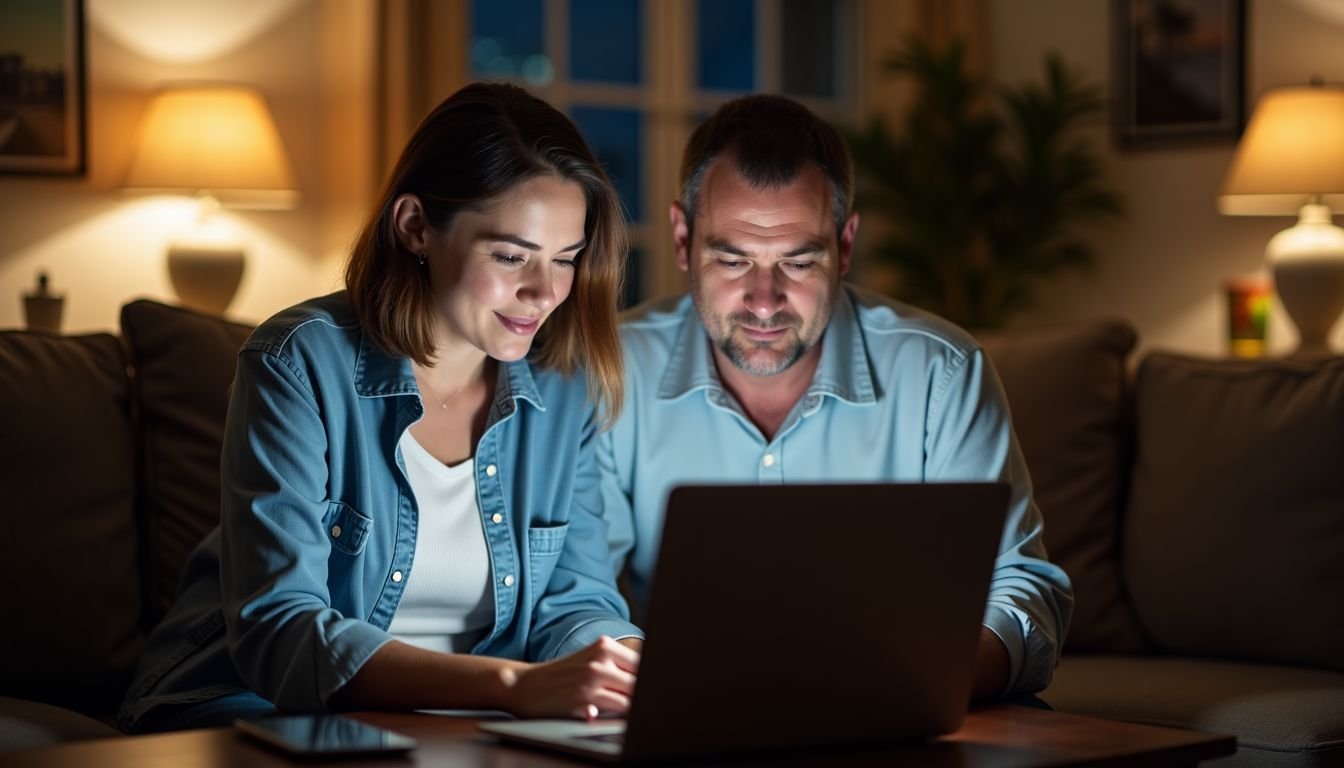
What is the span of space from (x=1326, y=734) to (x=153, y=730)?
1494 millimetres

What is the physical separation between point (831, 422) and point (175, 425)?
97 cm

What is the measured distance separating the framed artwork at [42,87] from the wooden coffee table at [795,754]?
308 cm

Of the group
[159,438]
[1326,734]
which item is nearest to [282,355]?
[159,438]

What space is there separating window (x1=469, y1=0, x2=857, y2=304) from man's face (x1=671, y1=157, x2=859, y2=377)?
9.18ft

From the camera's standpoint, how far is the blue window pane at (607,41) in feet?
16.7

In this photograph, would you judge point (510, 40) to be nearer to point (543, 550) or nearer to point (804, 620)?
point (543, 550)

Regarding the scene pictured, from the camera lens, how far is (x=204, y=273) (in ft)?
12.9

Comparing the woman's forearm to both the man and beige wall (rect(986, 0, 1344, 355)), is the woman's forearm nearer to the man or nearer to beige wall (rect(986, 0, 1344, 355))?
the man

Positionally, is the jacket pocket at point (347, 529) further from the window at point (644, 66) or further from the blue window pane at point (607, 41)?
the blue window pane at point (607, 41)

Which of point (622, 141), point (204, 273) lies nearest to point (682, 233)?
→ point (204, 273)

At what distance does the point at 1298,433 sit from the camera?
253cm

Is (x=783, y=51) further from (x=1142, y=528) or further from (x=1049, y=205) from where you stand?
(x=1142, y=528)

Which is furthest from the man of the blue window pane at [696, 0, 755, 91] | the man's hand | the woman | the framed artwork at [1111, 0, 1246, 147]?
the blue window pane at [696, 0, 755, 91]

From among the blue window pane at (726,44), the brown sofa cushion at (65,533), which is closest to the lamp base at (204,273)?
the brown sofa cushion at (65,533)
